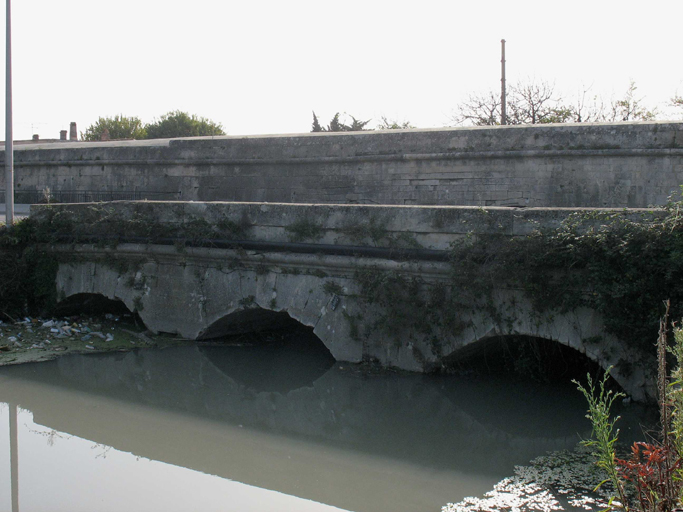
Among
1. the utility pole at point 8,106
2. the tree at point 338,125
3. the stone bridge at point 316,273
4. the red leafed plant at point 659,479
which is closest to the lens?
the red leafed plant at point 659,479

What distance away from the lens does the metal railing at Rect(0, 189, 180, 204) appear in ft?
42.0

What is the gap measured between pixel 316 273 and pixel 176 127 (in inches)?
1246

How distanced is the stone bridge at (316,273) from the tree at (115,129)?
32.9m

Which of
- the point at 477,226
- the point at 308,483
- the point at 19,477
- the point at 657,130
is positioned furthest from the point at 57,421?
the point at 657,130

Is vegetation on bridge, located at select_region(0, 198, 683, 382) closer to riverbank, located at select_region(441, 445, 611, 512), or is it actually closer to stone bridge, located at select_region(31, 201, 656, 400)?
stone bridge, located at select_region(31, 201, 656, 400)

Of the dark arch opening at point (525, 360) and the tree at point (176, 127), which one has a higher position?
the tree at point (176, 127)

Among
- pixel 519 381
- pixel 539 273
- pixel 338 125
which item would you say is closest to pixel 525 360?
pixel 519 381

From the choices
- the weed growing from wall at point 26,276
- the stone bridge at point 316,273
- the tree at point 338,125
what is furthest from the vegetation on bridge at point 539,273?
the tree at point 338,125

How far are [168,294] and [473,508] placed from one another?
212 inches

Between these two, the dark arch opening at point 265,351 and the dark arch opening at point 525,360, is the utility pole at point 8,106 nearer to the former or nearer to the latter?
the dark arch opening at point 265,351

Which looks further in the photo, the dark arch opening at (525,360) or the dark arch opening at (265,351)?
the dark arch opening at (265,351)

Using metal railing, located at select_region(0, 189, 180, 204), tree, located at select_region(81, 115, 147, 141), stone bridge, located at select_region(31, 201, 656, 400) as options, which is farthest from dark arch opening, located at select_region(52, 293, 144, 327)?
tree, located at select_region(81, 115, 147, 141)

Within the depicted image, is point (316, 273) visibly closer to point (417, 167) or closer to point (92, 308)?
point (417, 167)

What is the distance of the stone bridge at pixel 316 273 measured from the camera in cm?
637
